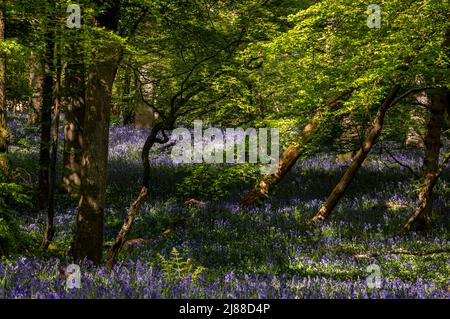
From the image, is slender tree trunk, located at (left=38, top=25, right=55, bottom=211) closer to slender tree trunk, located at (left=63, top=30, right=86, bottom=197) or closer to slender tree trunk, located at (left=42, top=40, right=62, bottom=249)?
slender tree trunk, located at (left=63, top=30, right=86, bottom=197)

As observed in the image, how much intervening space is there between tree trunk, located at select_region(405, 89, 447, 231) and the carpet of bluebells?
0.31 metres

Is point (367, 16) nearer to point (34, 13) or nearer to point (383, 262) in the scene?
point (383, 262)

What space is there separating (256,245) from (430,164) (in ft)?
11.7

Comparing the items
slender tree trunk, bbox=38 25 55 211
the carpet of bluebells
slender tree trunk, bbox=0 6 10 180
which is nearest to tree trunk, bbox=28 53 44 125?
slender tree trunk, bbox=38 25 55 211

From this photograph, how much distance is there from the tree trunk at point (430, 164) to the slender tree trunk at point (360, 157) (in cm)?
80

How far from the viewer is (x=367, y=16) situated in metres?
7.61

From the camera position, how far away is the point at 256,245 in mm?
8281

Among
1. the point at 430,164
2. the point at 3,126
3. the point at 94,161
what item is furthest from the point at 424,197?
the point at 3,126

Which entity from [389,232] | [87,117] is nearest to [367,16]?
[389,232]

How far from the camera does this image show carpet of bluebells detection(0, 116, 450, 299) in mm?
4668

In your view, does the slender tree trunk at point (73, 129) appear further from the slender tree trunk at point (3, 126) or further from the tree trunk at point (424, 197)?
the tree trunk at point (424, 197)

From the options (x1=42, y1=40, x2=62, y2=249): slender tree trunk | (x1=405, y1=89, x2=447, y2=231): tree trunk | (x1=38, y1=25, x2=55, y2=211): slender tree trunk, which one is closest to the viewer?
(x1=42, y1=40, x2=62, y2=249): slender tree trunk

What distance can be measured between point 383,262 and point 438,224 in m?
3.09

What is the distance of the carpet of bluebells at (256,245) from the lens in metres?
4.67
